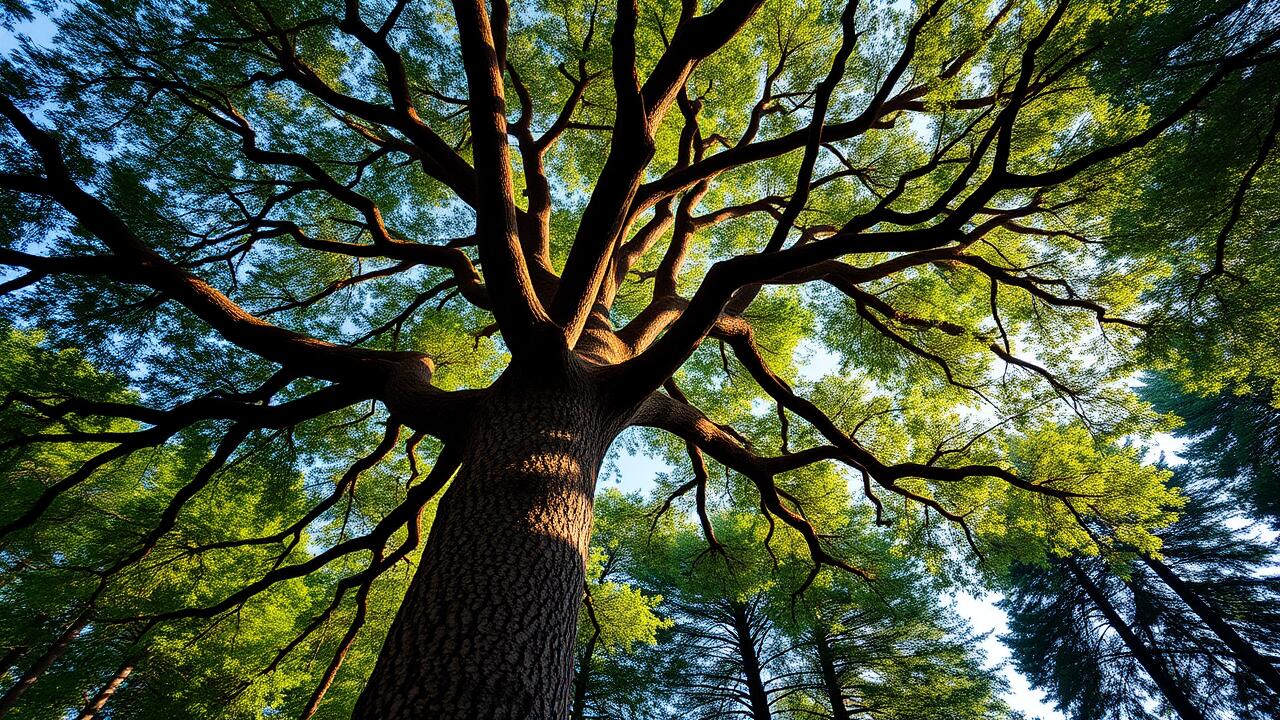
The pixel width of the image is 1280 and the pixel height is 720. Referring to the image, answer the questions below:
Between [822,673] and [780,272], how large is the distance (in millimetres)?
10036

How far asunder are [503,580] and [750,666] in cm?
1048

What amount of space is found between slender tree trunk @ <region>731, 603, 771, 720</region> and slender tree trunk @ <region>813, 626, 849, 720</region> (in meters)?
1.27

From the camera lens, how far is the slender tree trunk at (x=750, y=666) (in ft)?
31.0

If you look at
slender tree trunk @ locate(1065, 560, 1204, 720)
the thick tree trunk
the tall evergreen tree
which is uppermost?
the tall evergreen tree

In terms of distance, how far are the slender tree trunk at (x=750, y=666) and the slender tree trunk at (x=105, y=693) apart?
36.9 ft

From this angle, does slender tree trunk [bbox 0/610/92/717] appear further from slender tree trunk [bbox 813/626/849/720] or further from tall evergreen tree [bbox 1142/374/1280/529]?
tall evergreen tree [bbox 1142/374/1280/529]

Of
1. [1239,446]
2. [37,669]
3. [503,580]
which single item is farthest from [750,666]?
[1239,446]

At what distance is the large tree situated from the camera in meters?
2.43

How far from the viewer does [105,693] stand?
8.49 m

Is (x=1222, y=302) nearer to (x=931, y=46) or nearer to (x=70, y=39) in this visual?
(x=931, y=46)

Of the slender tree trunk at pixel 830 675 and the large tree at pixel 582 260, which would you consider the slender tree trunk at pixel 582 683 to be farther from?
the large tree at pixel 582 260

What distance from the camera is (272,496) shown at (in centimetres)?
497

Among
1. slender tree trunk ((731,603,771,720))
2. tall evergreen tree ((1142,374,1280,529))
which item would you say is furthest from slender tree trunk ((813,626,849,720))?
tall evergreen tree ((1142,374,1280,529))

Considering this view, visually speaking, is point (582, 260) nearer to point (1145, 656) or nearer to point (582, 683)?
point (582, 683)
